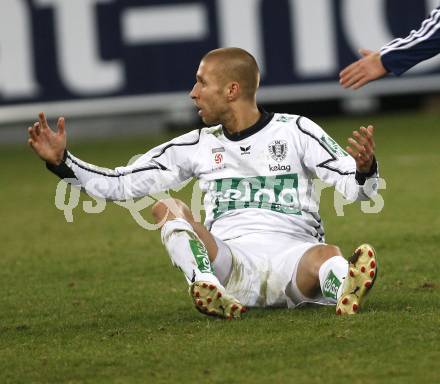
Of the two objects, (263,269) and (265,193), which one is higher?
(265,193)

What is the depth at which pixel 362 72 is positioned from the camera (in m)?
4.62

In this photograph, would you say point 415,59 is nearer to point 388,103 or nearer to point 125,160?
point 125,160

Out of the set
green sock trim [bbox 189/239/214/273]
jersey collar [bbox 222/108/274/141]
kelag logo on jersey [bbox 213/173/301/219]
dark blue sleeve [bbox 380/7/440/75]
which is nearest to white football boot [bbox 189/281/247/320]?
green sock trim [bbox 189/239/214/273]

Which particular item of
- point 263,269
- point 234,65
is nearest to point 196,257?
point 263,269

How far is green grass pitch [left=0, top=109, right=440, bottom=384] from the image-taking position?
3.95m

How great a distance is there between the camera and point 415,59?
4.68 meters

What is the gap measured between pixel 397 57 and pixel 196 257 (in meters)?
1.11

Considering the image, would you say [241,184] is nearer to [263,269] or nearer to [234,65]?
[263,269]

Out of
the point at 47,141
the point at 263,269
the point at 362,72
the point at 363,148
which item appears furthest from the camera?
the point at 263,269

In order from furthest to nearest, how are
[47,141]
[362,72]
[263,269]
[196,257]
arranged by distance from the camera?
1. [263,269]
2. [47,141]
3. [196,257]
4. [362,72]

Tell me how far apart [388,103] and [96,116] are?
4422mm

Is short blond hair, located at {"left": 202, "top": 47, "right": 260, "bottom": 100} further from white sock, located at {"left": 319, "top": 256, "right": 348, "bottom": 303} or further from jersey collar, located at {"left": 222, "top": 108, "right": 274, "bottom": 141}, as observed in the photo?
white sock, located at {"left": 319, "top": 256, "right": 348, "bottom": 303}

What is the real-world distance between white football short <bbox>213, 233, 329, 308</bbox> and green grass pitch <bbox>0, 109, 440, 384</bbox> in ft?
Answer: 0.23

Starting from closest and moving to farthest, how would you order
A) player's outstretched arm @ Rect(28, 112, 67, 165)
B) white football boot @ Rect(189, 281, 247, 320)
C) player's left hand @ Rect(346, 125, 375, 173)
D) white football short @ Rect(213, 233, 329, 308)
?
1. player's left hand @ Rect(346, 125, 375, 173)
2. white football boot @ Rect(189, 281, 247, 320)
3. player's outstretched arm @ Rect(28, 112, 67, 165)
4. white football short @ Rect(213, 233, 329, 308)
